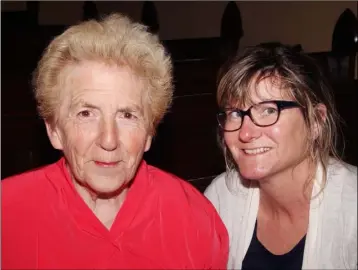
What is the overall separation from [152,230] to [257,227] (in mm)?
556

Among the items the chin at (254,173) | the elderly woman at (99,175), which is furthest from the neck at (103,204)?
the chin at (254,173)

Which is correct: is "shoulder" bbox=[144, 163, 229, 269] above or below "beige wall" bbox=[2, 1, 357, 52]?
below

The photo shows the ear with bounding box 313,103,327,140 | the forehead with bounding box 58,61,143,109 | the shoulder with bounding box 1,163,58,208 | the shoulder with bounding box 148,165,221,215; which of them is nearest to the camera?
the forehead with bounding box 58,61,143,109

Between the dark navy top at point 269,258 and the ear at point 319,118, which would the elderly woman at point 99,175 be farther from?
the ear at point 319,118

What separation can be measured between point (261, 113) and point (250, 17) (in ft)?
12.8

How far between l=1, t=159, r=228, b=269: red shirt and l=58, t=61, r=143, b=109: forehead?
0.33 m

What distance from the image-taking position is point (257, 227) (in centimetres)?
201

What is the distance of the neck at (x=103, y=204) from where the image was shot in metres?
1.65

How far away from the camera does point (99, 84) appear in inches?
57.1

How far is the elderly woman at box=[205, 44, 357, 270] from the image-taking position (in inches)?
69.1

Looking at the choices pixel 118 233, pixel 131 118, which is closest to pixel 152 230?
pixel 118 233

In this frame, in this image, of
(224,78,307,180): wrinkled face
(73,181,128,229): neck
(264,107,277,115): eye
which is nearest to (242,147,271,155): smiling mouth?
(224,78,307,180): wrinkled face

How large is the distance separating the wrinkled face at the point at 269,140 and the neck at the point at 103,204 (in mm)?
481

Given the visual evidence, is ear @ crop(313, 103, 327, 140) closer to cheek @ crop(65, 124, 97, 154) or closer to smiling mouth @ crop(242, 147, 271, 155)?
smiling mouth @ crop(242, 147, 271, 155)
